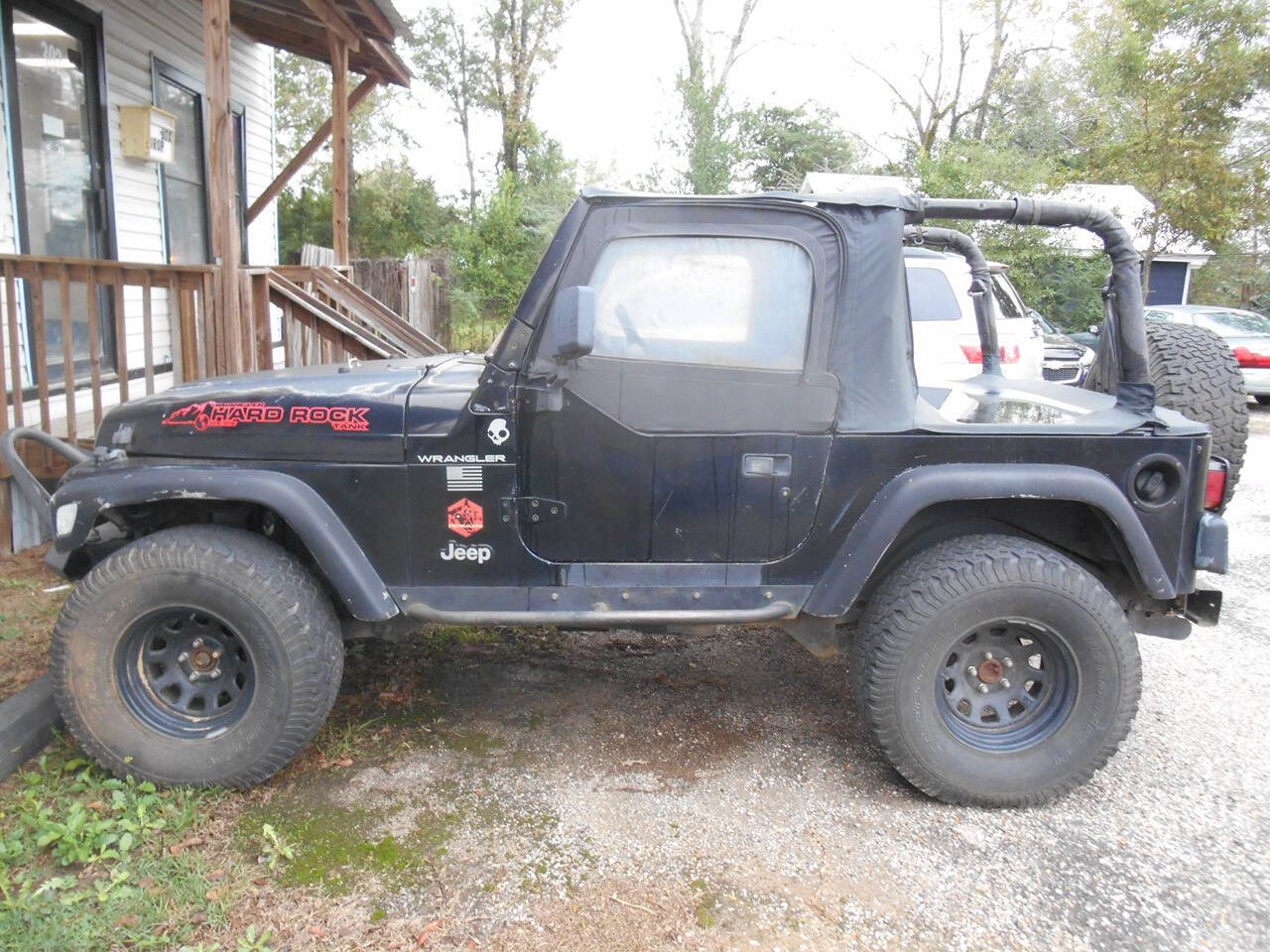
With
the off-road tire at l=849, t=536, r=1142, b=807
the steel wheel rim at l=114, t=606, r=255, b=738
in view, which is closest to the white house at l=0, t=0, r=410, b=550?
the steel wheel rim at l=114, t=606, r=255, b=738

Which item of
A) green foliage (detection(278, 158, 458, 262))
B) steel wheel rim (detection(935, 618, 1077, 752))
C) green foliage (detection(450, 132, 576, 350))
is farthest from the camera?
green foliage (detection(278, 158, 458, 262))

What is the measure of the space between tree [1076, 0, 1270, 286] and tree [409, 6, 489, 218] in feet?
68.9

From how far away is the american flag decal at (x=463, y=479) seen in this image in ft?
10.5

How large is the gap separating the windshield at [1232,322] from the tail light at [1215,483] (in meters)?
13.7

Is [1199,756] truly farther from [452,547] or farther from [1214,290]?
[1214,290]

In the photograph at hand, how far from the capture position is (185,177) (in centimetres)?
943

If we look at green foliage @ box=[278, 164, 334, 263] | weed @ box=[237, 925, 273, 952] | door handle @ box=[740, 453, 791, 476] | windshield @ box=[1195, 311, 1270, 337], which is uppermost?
green foliage @ box=[278, 164, 334, 263]

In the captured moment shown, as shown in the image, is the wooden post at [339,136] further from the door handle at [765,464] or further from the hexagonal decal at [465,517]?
the door handle at [765,464]

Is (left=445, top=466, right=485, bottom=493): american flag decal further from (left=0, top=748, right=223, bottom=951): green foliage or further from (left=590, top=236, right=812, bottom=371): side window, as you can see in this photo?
(left=0, top=748, right=223, bottom=951): green foliage

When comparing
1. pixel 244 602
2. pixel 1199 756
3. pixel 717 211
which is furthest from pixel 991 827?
pixel 244 602

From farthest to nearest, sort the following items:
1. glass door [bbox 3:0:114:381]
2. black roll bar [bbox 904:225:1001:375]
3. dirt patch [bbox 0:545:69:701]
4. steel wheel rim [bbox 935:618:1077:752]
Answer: glass door [bbox 3:0:114:381] → black roll bar [bbox 904:225:1001:375] → dirt patch [bbox 0:545:69:701] → steel wheel rim [bbox 935:618:1077:752]

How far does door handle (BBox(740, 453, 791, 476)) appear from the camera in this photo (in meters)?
3.18

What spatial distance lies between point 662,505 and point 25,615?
3286mm

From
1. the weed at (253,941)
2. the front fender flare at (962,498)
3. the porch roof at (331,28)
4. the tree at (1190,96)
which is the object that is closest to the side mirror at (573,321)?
the front fender flare at (962,498)
